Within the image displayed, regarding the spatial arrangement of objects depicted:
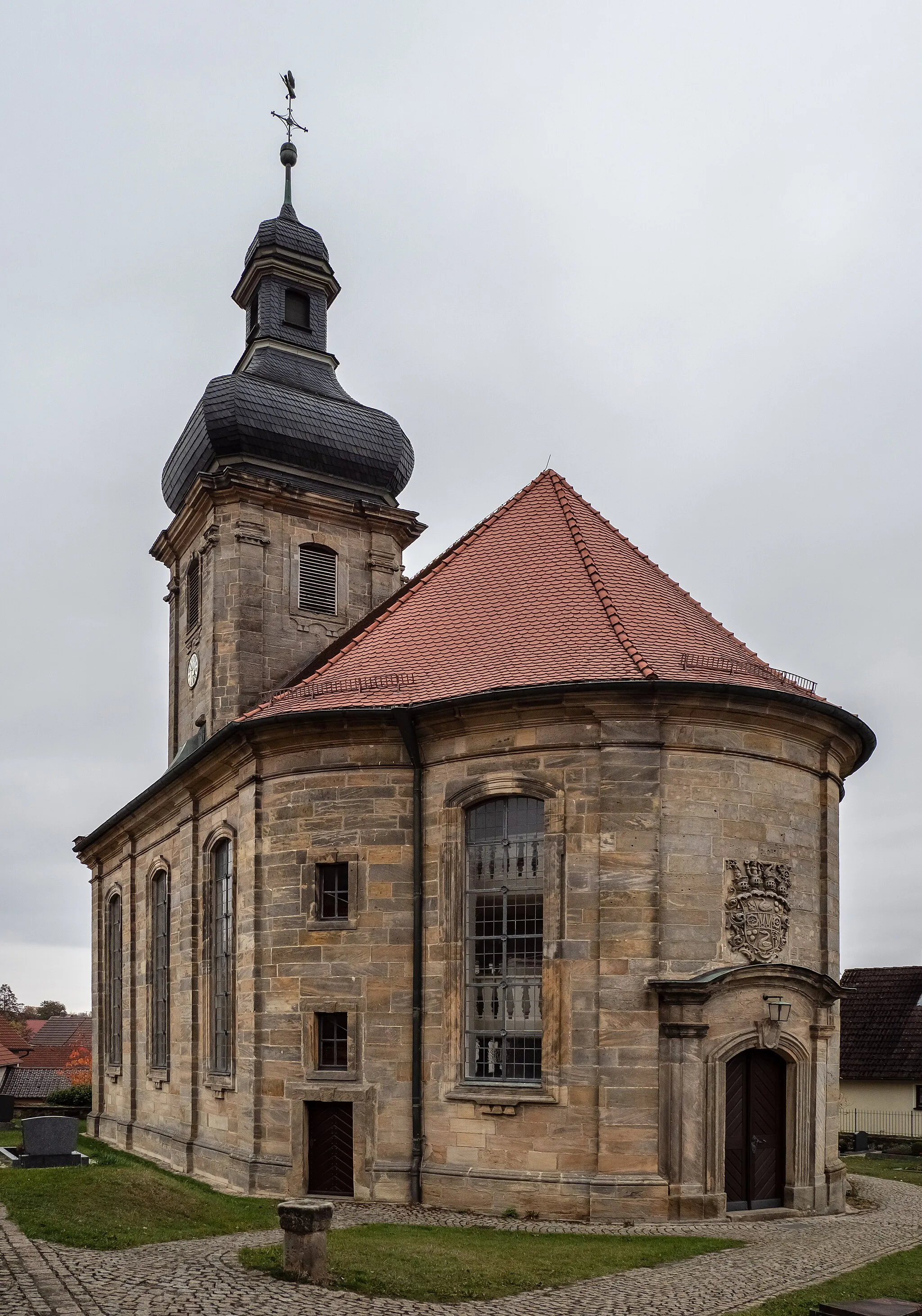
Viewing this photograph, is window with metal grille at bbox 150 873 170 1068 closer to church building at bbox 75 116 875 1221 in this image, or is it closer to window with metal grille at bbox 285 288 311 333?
church building at bbox 75 116 875 1221

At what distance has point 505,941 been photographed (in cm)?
1708

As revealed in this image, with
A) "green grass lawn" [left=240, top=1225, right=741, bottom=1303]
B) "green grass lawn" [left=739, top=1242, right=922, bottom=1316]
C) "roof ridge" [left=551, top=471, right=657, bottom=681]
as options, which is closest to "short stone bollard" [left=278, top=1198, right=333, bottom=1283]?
"green grass lawn" [left=240, top=1225, right=741, bottom=1303]

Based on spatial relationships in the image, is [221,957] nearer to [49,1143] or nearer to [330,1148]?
[49,1143]

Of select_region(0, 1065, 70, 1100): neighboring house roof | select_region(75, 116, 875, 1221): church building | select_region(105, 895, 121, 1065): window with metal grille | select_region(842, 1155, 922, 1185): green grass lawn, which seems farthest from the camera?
select_region(0, 1065, 70, 1100): neighboring house roof

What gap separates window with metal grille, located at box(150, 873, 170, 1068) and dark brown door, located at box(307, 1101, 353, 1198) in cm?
739

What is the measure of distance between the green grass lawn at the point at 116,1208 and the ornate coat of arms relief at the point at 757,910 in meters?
6.83

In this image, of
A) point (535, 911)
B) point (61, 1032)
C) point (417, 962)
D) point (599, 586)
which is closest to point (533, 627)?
point (599, 586)

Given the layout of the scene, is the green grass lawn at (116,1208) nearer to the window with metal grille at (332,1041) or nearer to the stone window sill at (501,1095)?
the window with metal grille at (332,1041)

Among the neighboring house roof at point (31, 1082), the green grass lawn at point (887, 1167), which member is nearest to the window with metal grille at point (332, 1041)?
the green grass lawn at point (887, 1167)

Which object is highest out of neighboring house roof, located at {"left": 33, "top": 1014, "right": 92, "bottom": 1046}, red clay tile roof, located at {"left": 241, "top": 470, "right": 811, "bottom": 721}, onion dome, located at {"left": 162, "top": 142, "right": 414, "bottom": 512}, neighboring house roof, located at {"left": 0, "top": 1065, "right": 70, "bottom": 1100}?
onion dome, located at {"left": 162, "top": 142, "right": 414, "bottom": 512}

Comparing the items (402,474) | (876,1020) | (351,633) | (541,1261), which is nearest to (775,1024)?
(541,1261)

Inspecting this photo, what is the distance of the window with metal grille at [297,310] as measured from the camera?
3028cm

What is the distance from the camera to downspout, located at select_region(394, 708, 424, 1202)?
16.8m

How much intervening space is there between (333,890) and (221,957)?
4.10 m
